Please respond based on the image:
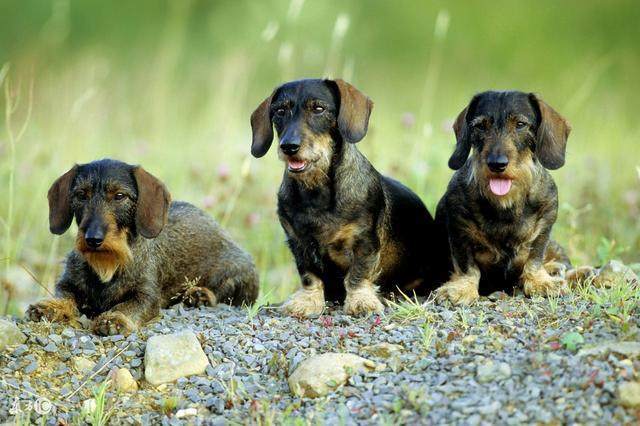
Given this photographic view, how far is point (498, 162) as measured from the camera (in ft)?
20.1

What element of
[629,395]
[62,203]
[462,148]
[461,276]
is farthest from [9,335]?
[629,395]

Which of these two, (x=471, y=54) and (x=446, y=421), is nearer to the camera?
(x=446, y=421)

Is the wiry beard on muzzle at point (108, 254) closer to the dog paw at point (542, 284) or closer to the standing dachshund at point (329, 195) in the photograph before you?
the standing dachshund at point (329, 195)

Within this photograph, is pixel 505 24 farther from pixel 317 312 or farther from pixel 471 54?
pixel 317 312

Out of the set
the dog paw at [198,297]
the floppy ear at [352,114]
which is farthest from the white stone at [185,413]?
the floppy ear at [352,114]

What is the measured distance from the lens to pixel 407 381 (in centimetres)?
520

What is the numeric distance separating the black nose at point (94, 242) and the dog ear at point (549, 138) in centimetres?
289

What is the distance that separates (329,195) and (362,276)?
598 mm

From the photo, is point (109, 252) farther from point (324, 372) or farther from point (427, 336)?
point (427, 336)

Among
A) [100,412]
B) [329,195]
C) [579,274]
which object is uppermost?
[329,195]

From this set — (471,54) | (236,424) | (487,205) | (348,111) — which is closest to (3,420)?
(236,424)

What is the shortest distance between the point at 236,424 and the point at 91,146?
7.15 metres

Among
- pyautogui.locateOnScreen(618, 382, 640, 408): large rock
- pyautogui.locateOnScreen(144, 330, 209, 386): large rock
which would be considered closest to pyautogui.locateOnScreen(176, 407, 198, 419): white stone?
pyautogui.locateOnScreen(144, 330, 209, 386): large rock

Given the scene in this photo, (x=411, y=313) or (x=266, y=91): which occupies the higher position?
(x=266, y=91)
